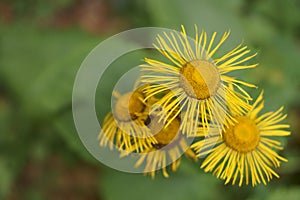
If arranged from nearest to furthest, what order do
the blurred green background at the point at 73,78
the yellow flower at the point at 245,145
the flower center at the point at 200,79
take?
the flower center at the point at 200,79
the yellow flower at the point at 245,145
the blurred green background at the point at 73,78

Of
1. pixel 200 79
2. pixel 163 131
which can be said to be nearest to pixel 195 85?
pixel 200 79

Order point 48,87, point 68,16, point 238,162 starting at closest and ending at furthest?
1. point 238,162
2. point 48,87
3. point 68,16

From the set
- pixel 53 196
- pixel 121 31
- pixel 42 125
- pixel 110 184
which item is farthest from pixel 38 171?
pixel 121 31

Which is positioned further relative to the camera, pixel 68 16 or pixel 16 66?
pixel 68 16

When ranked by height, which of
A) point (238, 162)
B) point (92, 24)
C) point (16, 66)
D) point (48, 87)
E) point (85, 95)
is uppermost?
point (92, 24)

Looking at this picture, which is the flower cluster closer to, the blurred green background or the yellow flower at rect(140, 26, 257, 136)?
A: the yellow flower at rect(140, 26, 257, 136)

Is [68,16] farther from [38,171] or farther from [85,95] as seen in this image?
[85,95]

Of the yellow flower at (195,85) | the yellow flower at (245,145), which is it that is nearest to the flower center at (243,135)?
the yellow flower at (245,145)

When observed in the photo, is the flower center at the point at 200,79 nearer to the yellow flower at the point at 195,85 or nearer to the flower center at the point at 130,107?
the yellow flower at the point at 195,85
